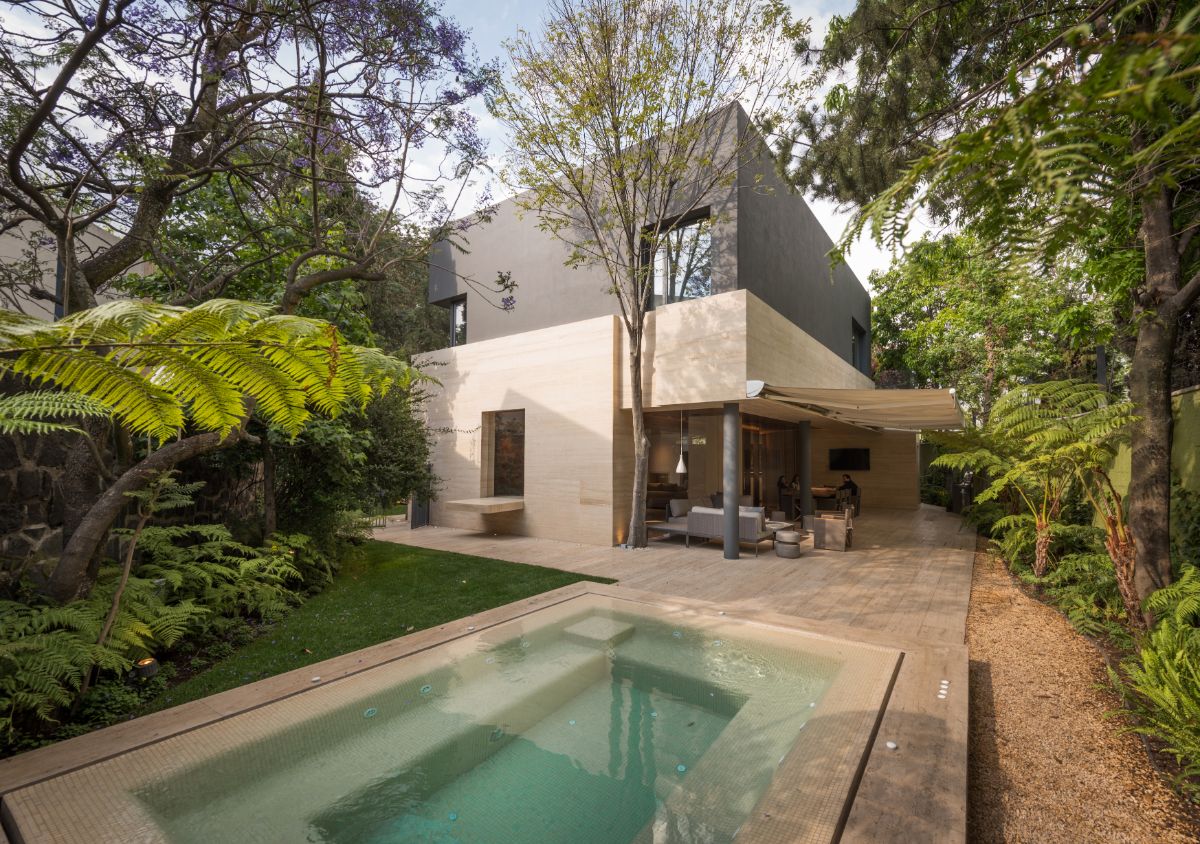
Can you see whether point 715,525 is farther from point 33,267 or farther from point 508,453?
point 33,267

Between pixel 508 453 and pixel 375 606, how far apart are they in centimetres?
618

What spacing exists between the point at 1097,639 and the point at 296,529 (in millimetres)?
9418

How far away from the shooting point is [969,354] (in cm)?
1803

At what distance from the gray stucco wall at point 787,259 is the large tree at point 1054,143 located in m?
2.42

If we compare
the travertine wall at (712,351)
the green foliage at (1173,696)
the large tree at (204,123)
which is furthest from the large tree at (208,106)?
the green foliage at (1173,696)

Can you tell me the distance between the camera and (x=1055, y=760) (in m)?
3.10

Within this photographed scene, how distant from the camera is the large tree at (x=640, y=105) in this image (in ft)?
27.5

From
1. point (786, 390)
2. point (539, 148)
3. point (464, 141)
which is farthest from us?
point (539, 148)

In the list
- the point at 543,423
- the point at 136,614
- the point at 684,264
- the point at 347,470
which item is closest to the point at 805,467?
the point at 684,264

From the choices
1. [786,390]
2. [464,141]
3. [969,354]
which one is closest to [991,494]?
[786,390]

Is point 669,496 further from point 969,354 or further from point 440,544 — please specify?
point 969,354

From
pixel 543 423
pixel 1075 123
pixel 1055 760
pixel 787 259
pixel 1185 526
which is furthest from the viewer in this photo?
pixel 787 259

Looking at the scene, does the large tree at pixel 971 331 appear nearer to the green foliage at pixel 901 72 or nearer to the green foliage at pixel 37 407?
the green foliage at pixel 901 72

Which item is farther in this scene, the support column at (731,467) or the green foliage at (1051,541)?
the support column at (731,467)
